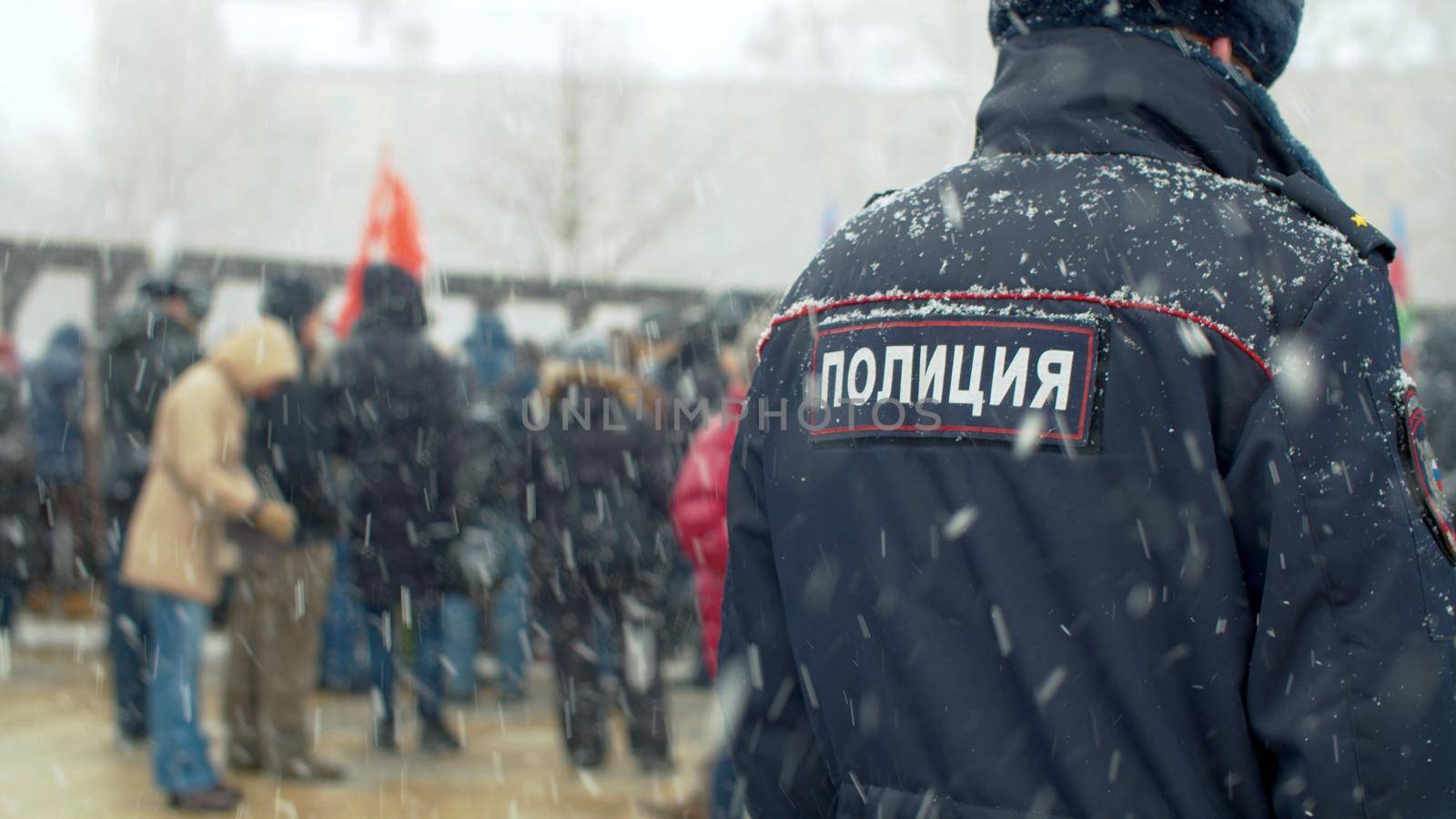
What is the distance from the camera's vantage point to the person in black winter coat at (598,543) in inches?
227

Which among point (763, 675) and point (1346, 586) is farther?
point (763, 675)

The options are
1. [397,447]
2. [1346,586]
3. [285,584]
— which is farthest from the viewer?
[397,447]

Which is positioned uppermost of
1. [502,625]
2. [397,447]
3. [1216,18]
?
[1216,18]

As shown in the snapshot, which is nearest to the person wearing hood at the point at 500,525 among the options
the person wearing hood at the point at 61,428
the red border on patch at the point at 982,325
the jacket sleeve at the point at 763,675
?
the person wearing hood at the point at 61,428

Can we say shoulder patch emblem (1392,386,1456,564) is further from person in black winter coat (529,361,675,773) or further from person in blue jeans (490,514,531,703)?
person in blue jeans (490,514,531,703)

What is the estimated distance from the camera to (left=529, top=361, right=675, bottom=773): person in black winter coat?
18.9 ft

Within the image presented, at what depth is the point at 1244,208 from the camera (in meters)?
1.48

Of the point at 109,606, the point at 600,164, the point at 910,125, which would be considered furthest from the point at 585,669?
the point at 910,125

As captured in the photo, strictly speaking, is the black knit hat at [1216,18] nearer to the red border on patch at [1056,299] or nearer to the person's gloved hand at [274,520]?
the red border on patch at [1056,299]

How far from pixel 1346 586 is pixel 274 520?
4615mm

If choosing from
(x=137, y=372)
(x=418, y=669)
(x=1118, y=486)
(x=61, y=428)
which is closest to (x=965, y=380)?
(x=1118, y=486)

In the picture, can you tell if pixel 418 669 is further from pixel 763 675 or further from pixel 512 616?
pixel 763 675

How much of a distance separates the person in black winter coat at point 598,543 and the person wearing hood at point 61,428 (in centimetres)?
437

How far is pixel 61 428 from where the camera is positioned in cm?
875
